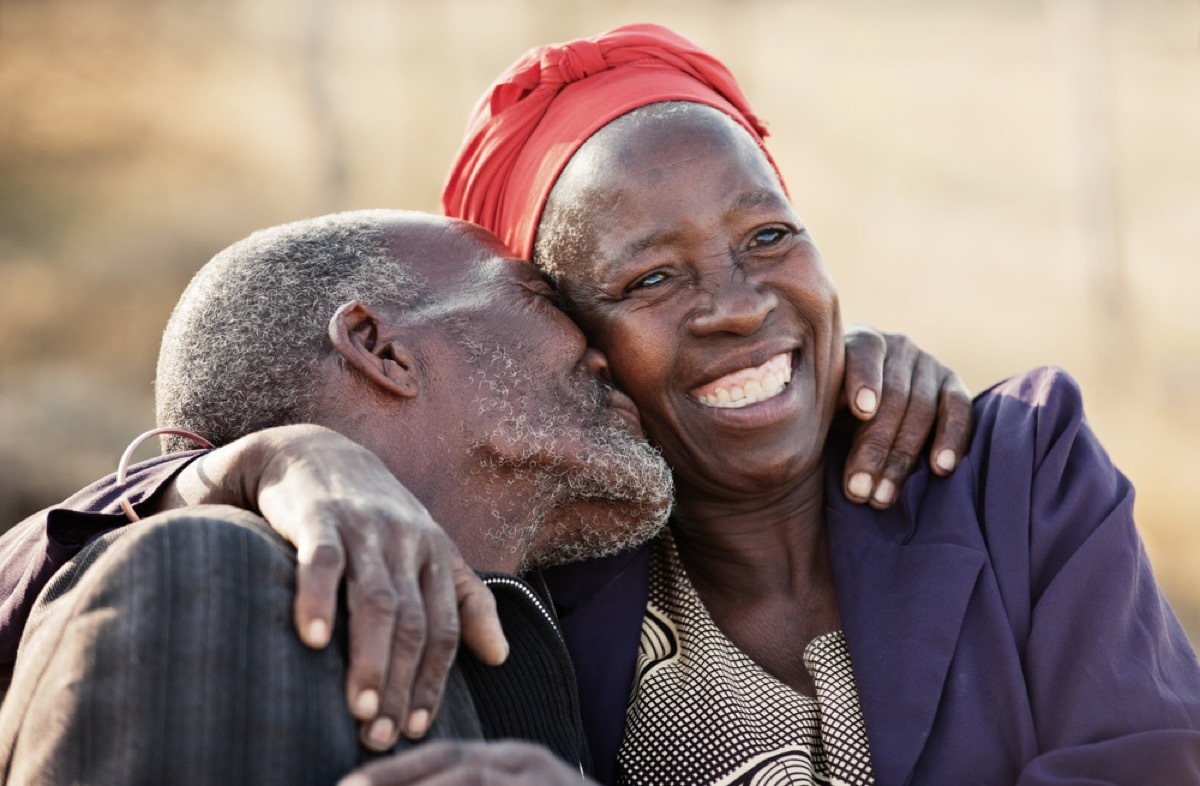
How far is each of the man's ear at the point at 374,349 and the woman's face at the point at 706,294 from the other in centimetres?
57

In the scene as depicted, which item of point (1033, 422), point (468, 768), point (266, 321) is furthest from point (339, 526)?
point (1033, 422)

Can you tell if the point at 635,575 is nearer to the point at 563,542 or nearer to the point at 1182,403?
the point at 563,542

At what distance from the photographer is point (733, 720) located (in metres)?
3.12

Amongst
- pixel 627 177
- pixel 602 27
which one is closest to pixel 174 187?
pixel 602 27

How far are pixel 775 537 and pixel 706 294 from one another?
72cm

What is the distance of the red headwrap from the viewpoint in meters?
3.63

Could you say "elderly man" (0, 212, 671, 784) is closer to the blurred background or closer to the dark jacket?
Answer: the dark jacket

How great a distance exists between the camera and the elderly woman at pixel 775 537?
292cm

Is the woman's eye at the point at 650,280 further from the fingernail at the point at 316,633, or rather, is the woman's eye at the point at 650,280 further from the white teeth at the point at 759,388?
the fingernail at the point at 316,633

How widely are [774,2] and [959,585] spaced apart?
20.1 metres

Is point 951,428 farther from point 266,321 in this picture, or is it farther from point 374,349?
point 266,321

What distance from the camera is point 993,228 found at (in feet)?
54.7

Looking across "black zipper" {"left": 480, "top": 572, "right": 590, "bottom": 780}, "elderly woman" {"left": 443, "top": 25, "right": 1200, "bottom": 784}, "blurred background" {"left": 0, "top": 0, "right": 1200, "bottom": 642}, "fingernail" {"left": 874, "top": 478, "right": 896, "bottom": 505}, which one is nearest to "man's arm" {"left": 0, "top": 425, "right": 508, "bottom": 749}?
"black zipper" {"left": 480, "top": 572, "right": 590, "bottom": 780}

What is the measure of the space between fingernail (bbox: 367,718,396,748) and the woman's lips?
4.83 ft
